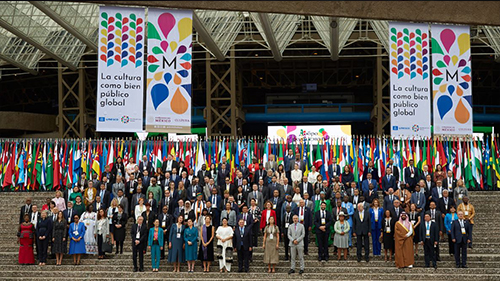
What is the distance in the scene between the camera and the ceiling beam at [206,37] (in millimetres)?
23241

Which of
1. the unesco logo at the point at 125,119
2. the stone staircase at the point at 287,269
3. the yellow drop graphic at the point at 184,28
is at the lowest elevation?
the stone staircase at the point at 287,269

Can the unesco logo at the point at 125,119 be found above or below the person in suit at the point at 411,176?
above

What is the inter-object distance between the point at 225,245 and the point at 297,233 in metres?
1.74

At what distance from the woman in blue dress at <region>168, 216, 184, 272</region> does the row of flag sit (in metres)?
5.74

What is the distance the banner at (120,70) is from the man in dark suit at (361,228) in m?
5.91

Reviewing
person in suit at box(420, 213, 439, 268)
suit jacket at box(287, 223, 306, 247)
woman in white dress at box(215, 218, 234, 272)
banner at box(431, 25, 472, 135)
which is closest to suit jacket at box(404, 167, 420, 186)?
person in suit at box(420, 213, 439, 268)

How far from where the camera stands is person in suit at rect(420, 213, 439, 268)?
51.5 ft

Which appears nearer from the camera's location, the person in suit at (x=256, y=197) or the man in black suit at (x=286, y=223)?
the man in black suit at (x=286, y=223)

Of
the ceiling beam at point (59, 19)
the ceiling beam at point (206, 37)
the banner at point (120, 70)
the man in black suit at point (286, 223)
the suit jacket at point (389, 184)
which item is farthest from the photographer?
the ceiling beam at point (206, 37)

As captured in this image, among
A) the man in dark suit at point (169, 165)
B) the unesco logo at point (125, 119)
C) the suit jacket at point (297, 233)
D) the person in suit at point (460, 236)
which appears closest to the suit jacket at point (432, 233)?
the person in suit at point (460, 236)

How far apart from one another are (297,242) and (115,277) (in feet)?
14.6

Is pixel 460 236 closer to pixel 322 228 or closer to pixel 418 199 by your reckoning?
pixel 418 199

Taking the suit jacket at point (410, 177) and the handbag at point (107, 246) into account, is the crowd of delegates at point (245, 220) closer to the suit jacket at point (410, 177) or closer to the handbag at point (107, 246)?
→ the handbag at point (107, 246)

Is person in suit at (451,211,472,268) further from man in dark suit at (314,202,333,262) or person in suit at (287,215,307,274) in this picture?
person in suit at (287,215,307,274)
